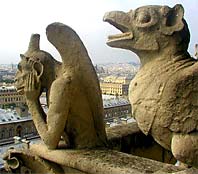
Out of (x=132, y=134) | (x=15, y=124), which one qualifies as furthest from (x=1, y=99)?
(x=132, y=134)

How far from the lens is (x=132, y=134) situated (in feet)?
11.3

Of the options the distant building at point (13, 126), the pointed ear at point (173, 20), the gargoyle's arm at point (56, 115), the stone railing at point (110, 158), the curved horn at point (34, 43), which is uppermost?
the pointed ear at point (173, 20)

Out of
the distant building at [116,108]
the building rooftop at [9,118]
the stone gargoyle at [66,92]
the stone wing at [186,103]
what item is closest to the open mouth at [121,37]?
the stone wing at [186,103]

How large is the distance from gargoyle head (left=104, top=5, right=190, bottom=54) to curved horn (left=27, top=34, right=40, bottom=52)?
1.01m

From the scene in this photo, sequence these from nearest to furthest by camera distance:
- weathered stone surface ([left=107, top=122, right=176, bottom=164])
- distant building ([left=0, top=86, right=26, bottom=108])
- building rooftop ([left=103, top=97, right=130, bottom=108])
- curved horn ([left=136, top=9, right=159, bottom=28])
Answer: curved horn ([left=136, top=9, right=159, bottom=28]) → weathered stone surface ([left=107, top=122, right=176, bottom=164]) → building rooftop ([left=103, top=97, right=130, bottom=108]) → distant building ([left=0, top=86, right=26, bottom=108])

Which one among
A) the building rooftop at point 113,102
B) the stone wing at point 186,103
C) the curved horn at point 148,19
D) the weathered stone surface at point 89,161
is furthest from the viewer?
the building rooftop at point 113,102

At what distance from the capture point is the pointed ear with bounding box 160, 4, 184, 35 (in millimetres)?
2158

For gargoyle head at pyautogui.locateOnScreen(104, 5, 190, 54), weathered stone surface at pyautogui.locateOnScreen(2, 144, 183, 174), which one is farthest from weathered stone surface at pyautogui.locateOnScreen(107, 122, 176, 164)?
gargoyle head at pyautogui.locateOnScreen(104, 5, 190, 54)

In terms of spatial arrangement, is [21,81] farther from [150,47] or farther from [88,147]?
[150,47]

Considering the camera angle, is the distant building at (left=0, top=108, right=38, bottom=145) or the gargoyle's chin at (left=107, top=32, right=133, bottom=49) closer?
the gargoyle's chin at (left=107, top=32, right=133, bottom=49)

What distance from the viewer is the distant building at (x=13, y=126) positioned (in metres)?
31.4

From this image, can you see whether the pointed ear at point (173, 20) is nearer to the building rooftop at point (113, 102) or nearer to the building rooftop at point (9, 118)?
the building rooftop at point (9, 118)

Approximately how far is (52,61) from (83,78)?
345 mm

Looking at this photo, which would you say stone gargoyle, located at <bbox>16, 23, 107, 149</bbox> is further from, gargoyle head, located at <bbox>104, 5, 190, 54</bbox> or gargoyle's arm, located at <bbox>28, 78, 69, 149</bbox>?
gargoyle head, located at <bbox>104, 5, 190, 54</bbox>
